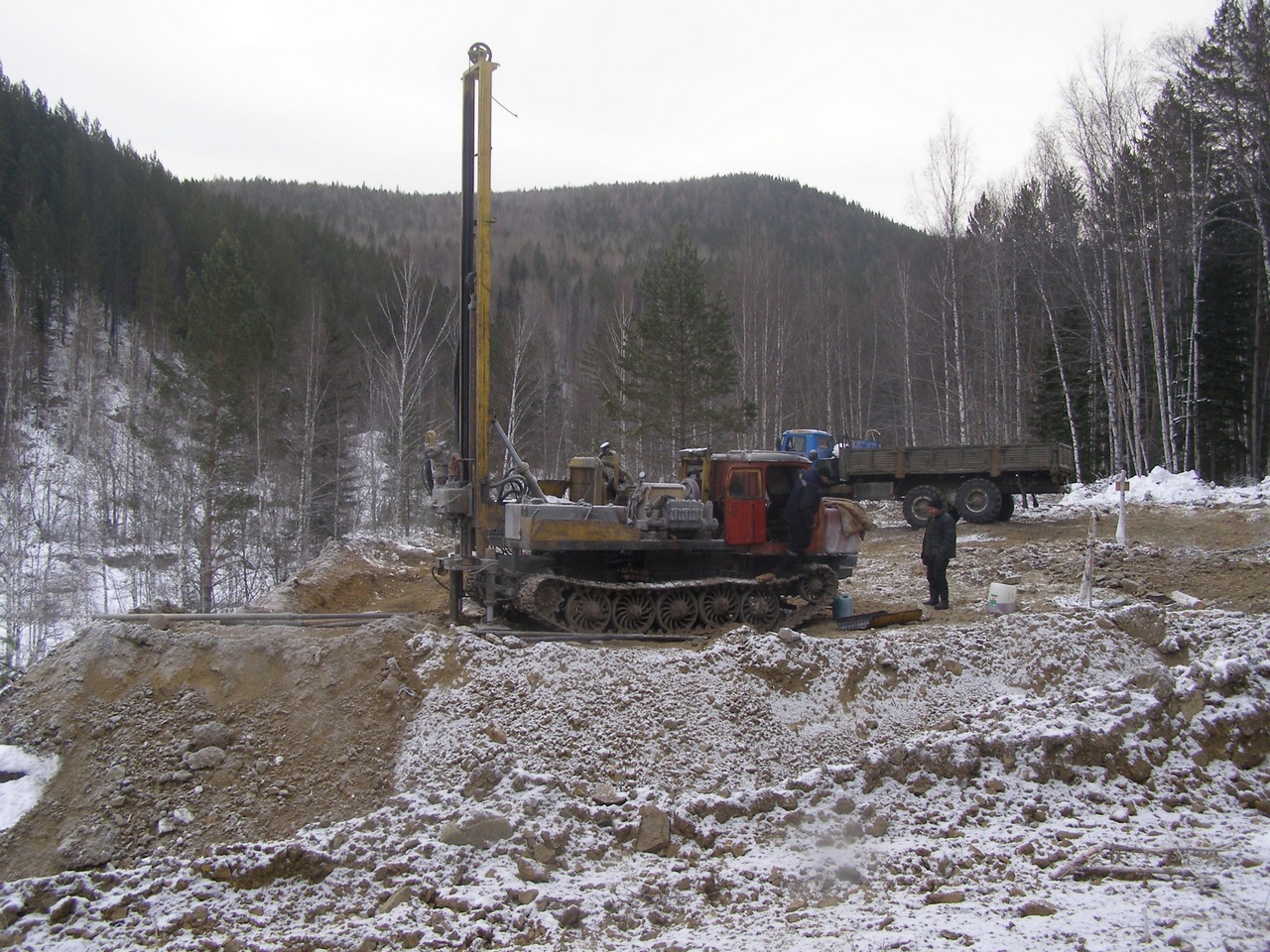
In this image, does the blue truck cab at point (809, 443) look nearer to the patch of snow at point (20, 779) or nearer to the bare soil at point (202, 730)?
the bare soil at point (202, 730)

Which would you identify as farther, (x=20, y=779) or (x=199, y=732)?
(x=199, y=732)

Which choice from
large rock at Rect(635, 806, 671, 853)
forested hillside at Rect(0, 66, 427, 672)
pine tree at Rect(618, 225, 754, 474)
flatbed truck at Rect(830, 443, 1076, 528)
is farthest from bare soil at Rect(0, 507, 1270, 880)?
pine tree at Rect(618, 225, 754, 474)

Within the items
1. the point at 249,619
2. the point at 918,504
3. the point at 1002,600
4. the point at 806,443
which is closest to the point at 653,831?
the point at 249,619

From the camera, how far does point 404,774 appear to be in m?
7.03

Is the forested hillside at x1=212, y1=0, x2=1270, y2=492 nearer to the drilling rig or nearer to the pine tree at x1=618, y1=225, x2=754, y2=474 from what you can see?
the pine tree at x1=618, y1=225, x2=754, y2=474

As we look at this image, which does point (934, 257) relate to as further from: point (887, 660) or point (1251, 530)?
point (887, 660)

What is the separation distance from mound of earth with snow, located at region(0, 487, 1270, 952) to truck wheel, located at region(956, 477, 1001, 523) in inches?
449

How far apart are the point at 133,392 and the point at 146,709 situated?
35741 millimetres

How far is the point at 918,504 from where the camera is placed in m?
21.2

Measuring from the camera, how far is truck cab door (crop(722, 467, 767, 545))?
10789mm

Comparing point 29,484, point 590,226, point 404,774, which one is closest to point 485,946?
point 404,774

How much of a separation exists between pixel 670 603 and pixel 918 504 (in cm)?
1274

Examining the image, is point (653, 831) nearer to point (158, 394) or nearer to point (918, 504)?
point (918, 504)

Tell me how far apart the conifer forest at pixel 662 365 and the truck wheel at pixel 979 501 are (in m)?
5.39
